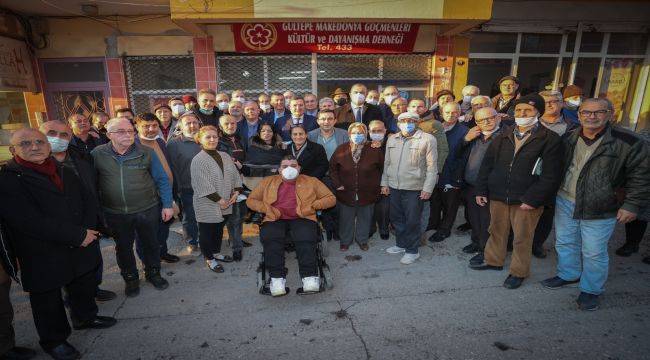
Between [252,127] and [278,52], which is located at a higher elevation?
[278,52]

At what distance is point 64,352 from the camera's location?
A: 256 centimetres

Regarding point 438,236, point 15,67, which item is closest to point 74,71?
point 15,67

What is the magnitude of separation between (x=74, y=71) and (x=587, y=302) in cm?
1082

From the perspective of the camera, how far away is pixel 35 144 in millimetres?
2389

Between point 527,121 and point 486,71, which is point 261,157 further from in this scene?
point 486,71

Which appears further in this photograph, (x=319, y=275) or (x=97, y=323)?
(x=319, y=275)

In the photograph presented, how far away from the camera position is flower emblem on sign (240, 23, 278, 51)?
8.05 m

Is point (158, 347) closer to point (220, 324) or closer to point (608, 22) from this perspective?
point (220, 324)

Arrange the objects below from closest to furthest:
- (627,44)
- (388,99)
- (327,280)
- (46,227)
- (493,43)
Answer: (46,227)
(327,280)
(388,99)
(493,43)
(627,44)

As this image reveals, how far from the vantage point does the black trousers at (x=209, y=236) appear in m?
3.83

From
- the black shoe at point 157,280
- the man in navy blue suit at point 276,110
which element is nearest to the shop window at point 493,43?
the man in navy blue suit at point 276,110

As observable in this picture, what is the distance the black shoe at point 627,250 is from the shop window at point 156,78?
29.4ft

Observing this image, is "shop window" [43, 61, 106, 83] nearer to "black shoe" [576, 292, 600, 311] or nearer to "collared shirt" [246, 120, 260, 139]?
"collared shirt" [246, 120, 260, 139]

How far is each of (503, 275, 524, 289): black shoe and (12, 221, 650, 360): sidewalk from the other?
0.20 ft
